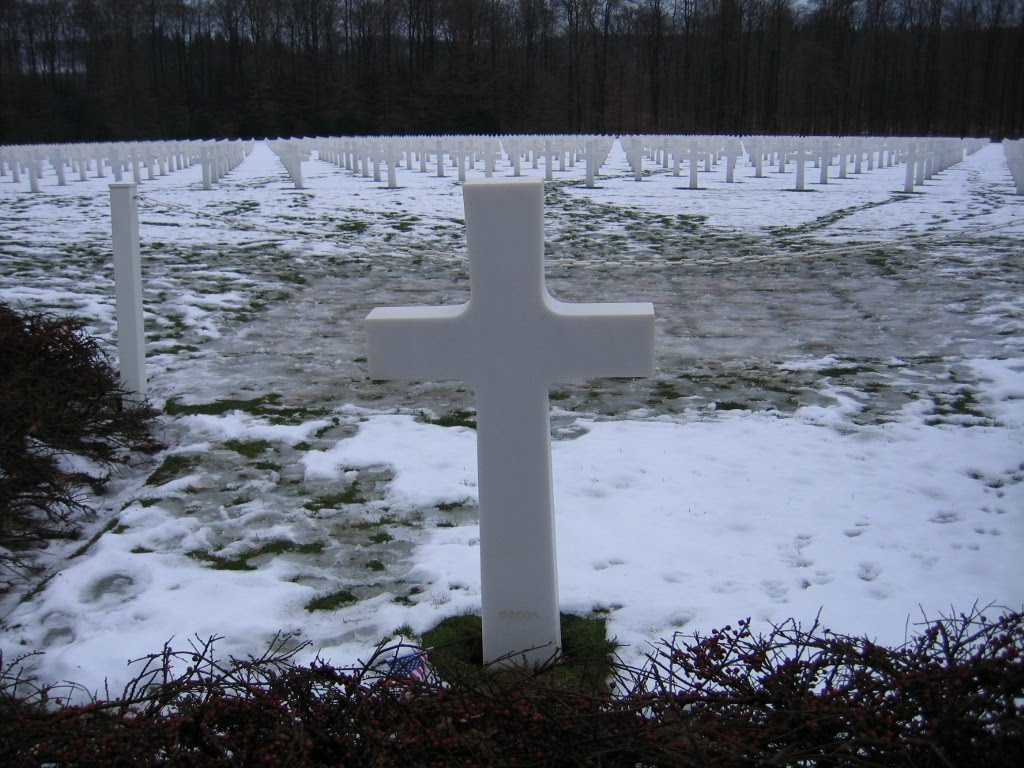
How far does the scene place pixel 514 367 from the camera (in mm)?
2879

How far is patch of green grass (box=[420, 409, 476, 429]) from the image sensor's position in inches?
220

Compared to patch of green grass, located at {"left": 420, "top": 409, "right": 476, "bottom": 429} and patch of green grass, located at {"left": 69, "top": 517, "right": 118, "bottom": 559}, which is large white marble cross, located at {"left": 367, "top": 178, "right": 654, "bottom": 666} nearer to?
patch of green grass, located at {"left": 69, "top": 517, "right": 118, "bottom": 559}

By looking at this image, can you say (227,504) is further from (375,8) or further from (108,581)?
(375,8)

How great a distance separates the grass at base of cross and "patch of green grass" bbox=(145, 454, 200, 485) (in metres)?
2.08

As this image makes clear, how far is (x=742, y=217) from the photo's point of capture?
1566 cm

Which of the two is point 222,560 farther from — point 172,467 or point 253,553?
point 172,467

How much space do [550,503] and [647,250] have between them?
983cm

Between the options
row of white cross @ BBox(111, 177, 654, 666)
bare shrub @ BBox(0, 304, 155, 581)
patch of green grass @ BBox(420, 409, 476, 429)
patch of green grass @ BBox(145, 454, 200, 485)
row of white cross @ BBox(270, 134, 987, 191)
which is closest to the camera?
row of white cross @ BBox(111, 177, 654, 666)

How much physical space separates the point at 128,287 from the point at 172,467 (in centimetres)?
126

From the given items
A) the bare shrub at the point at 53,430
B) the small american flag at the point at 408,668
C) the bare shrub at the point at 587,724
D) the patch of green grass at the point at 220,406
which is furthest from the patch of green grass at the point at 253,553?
the patch of green grass at the point at 220,406

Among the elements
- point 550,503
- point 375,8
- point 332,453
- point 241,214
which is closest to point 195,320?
point 332,453

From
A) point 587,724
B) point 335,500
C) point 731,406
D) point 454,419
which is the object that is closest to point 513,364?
point 587,724

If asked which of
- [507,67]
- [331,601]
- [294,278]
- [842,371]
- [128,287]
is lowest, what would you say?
[331,601]

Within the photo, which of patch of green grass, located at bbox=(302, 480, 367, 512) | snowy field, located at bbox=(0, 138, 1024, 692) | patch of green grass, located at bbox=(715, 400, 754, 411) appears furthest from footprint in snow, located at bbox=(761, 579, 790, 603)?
patch of green grass, located at bbox=(715, 400, 754, 411)
